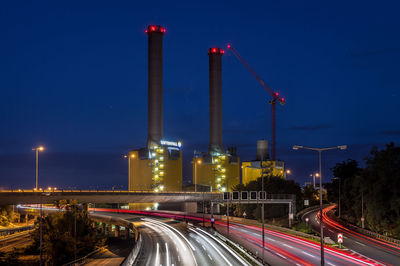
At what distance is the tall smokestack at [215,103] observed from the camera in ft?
586

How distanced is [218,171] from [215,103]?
96.2ft

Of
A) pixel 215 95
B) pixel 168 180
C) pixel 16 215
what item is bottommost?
pixel 16 215

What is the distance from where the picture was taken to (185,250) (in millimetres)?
61281

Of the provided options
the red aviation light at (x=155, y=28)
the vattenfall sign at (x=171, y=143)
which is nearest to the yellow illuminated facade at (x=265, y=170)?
the vattenfall sign at (x=171, y=143)

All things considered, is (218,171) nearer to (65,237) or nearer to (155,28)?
(155,28)

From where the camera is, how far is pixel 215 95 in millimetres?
178875

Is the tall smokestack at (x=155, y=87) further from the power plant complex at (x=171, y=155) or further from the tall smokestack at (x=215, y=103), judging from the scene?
the tall smokestack at (x=215, y=103)

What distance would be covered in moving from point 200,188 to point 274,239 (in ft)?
368

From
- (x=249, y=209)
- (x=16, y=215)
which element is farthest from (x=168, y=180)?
(x=16, y=215)

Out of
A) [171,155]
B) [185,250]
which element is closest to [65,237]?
[185,250]

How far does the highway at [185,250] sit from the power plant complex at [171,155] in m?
55.8

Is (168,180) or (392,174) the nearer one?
(392,174)

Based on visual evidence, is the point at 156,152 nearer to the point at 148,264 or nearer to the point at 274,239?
the point at 274,239

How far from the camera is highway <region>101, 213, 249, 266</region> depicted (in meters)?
51.2
